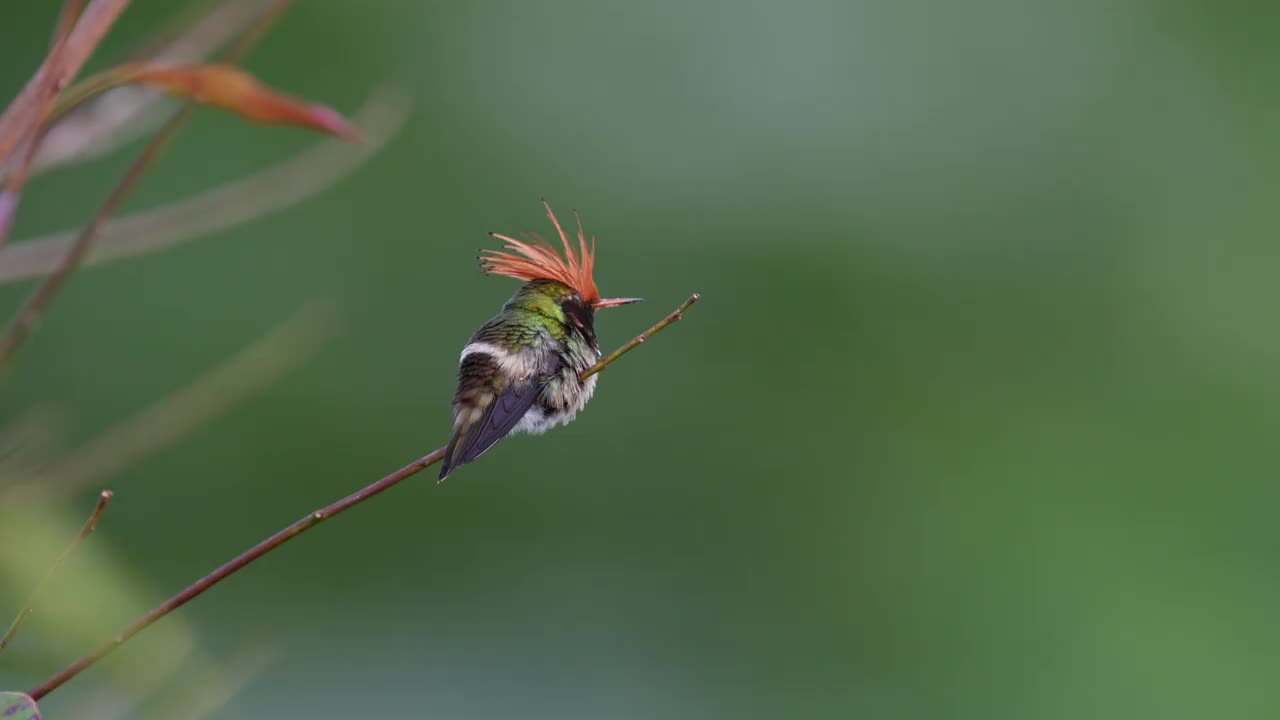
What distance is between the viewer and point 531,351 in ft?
2.21

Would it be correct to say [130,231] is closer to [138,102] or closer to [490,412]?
[138,102]

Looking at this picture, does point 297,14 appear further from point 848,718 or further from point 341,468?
point 848,718

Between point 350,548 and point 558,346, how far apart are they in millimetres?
2984

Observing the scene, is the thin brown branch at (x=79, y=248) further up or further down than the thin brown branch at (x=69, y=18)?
further down

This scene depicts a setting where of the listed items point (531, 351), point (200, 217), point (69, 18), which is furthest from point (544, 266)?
point (69, 18)

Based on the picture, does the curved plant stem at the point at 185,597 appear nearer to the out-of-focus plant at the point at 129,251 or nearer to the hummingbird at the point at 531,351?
the out-of-focus plant at the point at 129,251

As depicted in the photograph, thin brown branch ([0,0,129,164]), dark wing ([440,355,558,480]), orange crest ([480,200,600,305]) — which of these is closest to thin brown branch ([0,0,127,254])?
thin brown branch ([0,0,129,164])

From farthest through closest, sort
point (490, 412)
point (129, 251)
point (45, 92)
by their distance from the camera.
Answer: point (490, 412) < point (129, 251) < point (45, 92)

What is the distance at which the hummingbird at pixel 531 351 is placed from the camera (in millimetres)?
596

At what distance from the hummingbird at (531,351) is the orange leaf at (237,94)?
0.27 metres

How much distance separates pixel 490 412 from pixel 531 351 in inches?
3.3

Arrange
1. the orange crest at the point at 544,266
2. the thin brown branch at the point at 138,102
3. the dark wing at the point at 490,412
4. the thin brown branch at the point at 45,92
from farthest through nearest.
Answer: the orange crest at the point at 544,266
the dark wing at the point at 490,412
the thin brown branch at the point at 138,102
the thin brown branch at the point at 45,92

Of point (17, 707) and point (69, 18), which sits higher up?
point (69, 18)

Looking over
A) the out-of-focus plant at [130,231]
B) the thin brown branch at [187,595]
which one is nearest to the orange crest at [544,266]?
the out-of-focus plant at [130,231]
